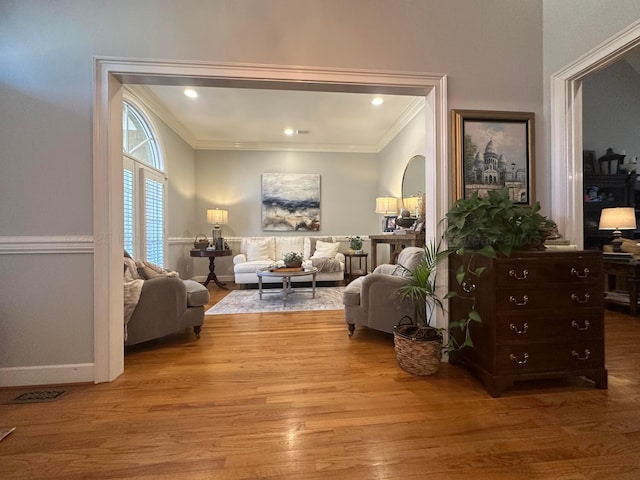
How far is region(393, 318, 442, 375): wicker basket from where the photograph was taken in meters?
1.97

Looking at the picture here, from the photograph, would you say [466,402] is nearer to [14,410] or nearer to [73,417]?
[73,417]

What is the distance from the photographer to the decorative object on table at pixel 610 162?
14.5 ft

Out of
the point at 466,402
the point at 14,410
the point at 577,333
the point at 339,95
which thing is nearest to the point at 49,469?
the point at 14,410

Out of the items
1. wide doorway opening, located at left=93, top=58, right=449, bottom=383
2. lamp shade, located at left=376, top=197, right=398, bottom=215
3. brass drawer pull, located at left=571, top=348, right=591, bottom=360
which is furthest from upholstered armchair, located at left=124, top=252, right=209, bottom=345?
lamp shade, located at left=376, top=197, right=398, bottom=215

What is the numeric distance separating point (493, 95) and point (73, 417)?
3.62 meters

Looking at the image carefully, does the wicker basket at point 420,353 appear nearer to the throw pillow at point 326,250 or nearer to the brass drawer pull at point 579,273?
the brass drawer pull at point 579,273

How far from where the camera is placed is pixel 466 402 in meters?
1.68

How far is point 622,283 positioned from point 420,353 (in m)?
3.61

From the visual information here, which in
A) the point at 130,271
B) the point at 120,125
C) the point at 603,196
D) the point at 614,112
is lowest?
the point at 130,271

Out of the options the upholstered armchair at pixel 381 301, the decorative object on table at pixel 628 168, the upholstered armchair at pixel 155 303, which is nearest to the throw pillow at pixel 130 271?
the upholstered armchair at pixel 155 303

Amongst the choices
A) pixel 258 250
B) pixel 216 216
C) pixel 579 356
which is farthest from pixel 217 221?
pixel 579 356

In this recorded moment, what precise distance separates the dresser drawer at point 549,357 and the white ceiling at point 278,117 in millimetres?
3255

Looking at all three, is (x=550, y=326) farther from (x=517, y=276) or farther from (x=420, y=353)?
(x=420, y=353)

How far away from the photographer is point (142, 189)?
13.3 ft
